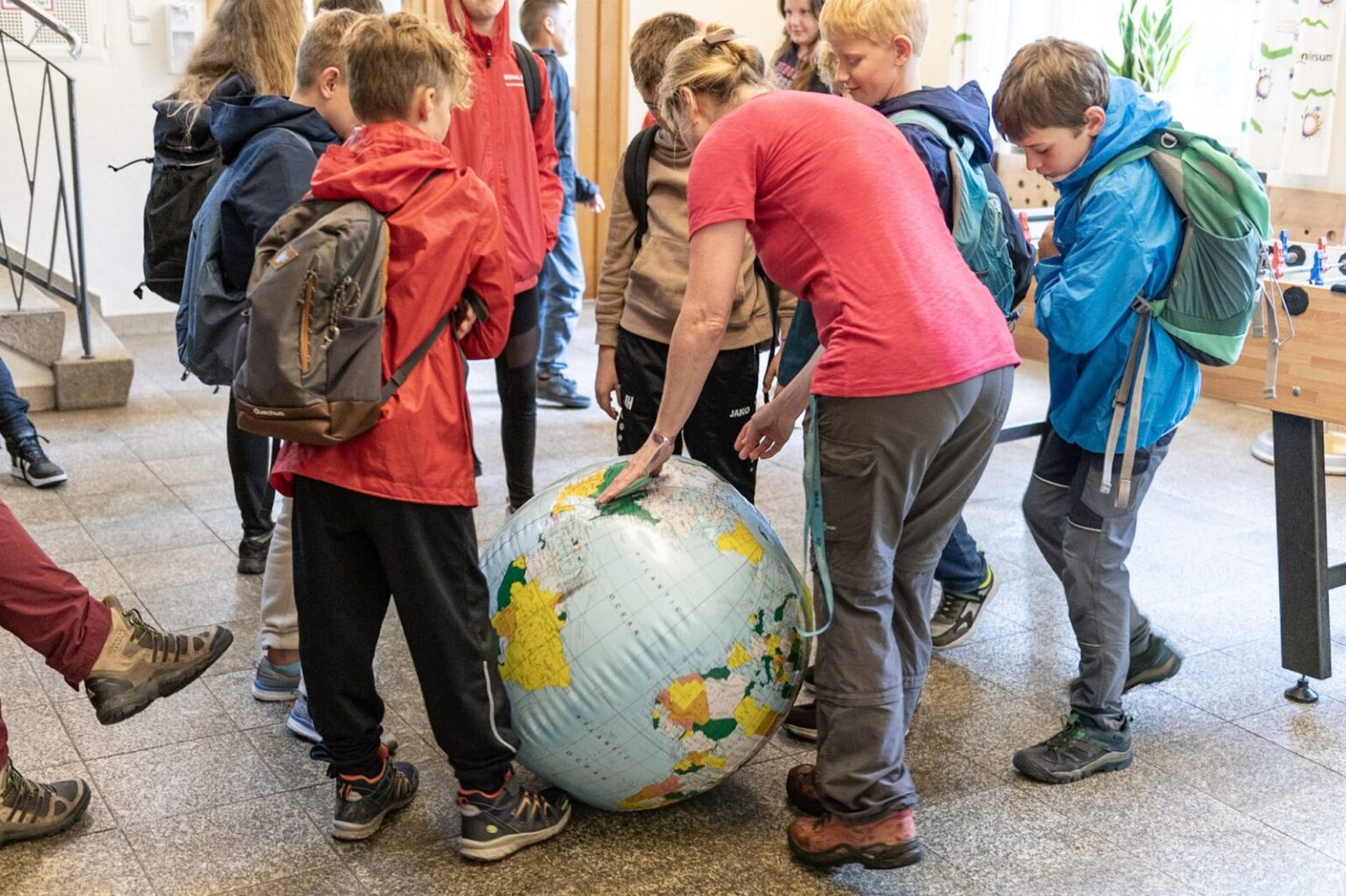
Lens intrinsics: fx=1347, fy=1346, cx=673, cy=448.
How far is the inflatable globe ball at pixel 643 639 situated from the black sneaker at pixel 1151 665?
103 centimetres

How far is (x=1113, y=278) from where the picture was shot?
94.1 inches

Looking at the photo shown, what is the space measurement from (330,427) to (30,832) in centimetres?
93

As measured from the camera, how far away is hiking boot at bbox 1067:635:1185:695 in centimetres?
296

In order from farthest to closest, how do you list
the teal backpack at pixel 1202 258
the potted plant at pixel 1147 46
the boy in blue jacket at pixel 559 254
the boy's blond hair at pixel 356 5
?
the potted plant at pixel 1147 46 < the boy in blue jacket at pixel 559 254 < the boy's blond hair at pixel 356 5 < the teal backpack at pixel 1202 258

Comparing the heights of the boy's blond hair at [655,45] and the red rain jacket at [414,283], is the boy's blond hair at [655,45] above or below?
above

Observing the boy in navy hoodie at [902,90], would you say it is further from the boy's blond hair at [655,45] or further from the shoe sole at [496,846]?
the shoe sole at [496,846]

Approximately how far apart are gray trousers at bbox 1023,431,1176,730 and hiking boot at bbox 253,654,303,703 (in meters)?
1.60

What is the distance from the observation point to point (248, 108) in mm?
2801

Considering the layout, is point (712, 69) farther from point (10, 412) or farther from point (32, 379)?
point (32, 379)

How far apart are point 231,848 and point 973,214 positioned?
1.74 m

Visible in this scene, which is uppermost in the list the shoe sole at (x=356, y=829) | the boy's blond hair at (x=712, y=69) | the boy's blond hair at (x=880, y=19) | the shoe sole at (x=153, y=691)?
the boy's blond hair at (x=880, y=19)

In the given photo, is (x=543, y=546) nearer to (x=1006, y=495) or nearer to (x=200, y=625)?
(x=200, y=625)

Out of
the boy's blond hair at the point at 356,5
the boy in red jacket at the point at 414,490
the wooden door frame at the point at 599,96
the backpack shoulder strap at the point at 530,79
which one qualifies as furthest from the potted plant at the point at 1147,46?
the boy in red jacket at the point at 414,490

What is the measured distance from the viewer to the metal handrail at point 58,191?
200 inches
